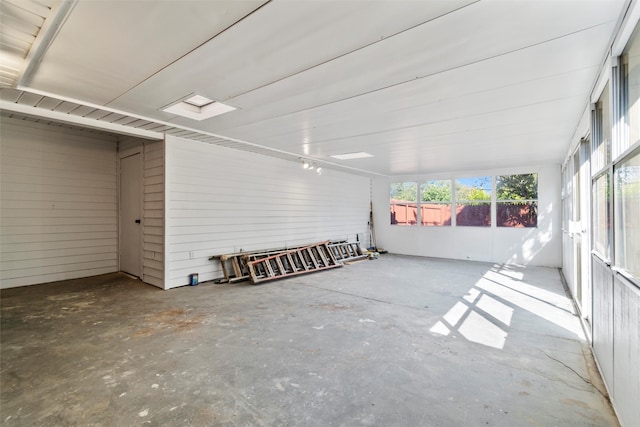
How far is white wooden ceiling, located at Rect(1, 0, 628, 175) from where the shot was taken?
Result: 1.87 meters

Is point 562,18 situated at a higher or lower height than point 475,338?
higher

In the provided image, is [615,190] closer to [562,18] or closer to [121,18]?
[562,18]

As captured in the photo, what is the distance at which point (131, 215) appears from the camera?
5902 millimetres

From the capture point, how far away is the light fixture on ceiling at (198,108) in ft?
12.3

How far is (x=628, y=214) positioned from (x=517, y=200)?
692cm

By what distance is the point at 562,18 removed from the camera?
1.87 metres

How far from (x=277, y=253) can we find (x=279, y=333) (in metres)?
3.30

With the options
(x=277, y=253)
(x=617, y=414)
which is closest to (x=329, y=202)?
(x=277, y=253)

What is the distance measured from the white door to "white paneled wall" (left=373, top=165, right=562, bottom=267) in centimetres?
732

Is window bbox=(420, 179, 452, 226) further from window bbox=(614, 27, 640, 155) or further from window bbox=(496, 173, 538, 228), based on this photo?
window bbox=(614, 27, 640, 155)

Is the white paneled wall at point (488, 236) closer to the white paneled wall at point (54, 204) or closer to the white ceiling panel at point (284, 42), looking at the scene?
the white ceiling panel at point (284, 42)

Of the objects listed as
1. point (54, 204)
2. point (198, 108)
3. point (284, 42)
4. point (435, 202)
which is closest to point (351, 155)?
point (198, 108)

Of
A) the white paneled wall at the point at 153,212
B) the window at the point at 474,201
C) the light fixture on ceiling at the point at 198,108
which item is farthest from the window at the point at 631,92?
the window at the point at 474,201

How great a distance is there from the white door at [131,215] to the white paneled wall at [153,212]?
0.83 feet
